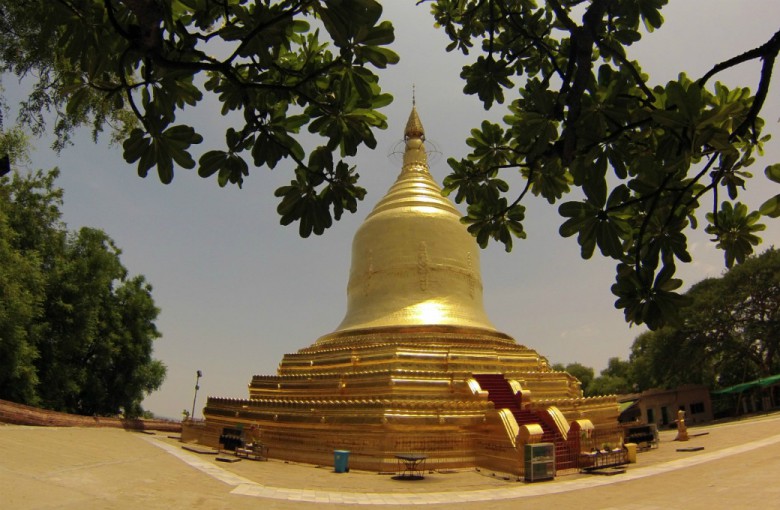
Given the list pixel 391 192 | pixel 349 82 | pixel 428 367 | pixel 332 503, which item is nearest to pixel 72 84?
pixel 349 82

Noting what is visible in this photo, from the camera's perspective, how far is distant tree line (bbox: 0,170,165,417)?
20.9m

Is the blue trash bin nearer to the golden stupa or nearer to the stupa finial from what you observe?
the golden stupa

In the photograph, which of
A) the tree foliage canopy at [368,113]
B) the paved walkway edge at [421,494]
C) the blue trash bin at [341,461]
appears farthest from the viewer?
the blue trash bin at [341,461]

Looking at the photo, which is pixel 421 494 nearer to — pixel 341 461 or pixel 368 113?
pixel 341 461

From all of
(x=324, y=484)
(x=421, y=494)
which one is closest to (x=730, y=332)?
(x=421, y=494)

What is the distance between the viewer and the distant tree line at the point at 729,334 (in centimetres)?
2983

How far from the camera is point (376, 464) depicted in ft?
43.2

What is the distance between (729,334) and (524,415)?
22473mm

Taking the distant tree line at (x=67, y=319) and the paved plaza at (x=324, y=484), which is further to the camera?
the distant tree line at (x=67, y=319)

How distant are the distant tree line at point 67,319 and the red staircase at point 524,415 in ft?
58.6

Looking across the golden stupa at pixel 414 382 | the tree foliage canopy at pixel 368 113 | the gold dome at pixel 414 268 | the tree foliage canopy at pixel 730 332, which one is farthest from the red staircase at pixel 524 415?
the tree foliage canopy at pixel 730 332

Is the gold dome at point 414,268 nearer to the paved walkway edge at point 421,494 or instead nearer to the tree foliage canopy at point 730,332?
the paved walkway edge at point 421,494

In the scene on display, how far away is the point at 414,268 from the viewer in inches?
881

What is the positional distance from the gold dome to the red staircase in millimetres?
3886
